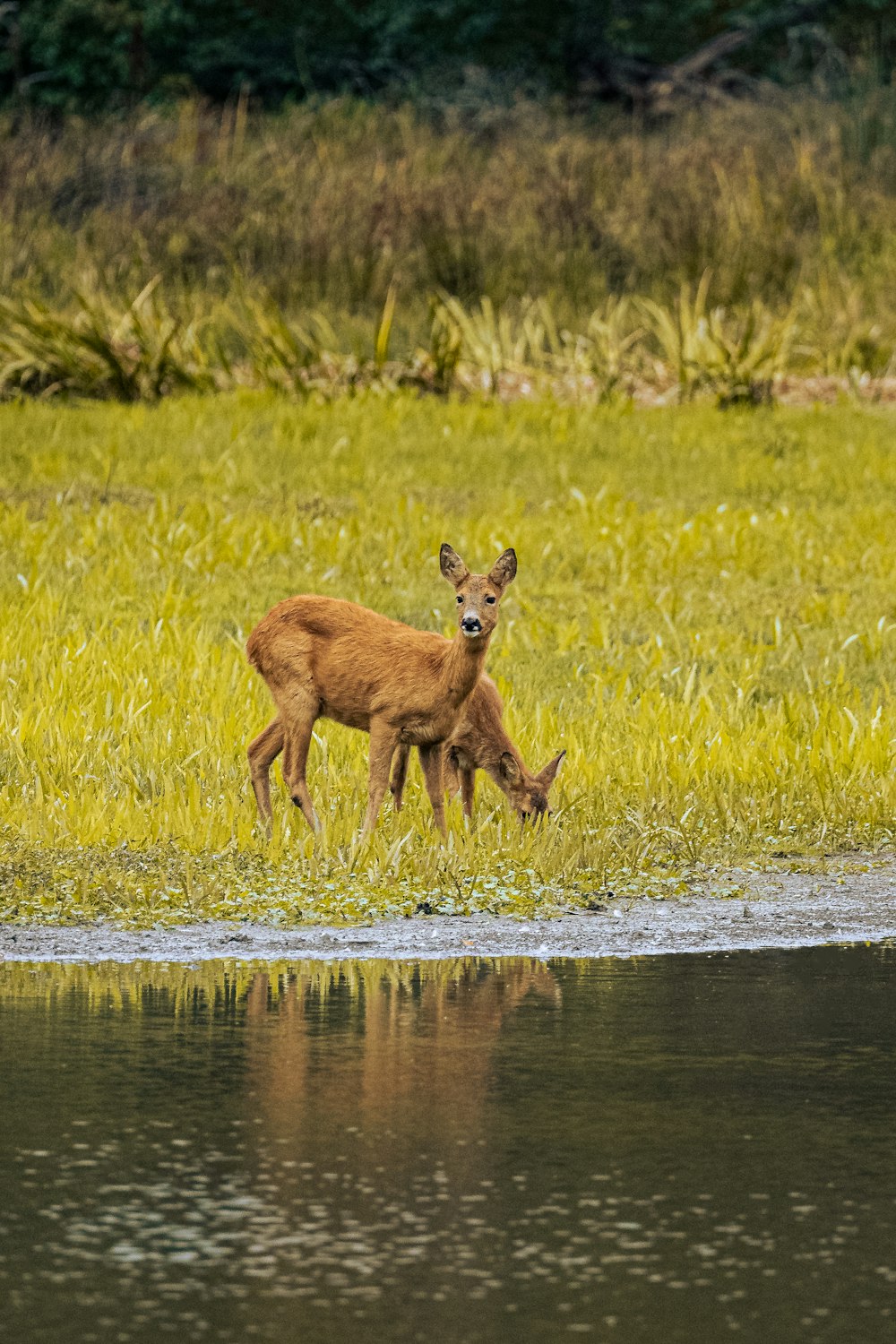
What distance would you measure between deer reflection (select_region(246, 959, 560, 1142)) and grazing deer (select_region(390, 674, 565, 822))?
174cm

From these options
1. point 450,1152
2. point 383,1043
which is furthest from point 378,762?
point 450,1152

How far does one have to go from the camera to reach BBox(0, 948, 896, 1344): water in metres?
4.77

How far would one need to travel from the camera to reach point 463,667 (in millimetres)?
9039

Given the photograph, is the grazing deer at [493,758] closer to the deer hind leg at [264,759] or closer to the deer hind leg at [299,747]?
the deer hind leg at [299,747]

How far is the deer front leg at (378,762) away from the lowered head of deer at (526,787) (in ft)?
1.95

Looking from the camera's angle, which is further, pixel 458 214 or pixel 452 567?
pixel 458 214

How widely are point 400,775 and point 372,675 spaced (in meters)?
0.70

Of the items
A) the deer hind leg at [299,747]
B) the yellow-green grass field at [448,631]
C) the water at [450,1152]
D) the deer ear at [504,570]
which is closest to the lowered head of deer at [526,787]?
the yellow-green grass field at [448,631]

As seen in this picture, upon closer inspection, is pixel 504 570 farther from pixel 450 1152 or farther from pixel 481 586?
pixel 450 1152

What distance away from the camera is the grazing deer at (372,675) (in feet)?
29.3

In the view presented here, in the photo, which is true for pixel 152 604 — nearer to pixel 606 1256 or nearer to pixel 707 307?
pixel 606 1256

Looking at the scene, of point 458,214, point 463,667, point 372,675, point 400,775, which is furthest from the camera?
point 458,214

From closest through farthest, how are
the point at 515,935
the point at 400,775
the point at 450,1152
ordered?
the point at 450,1152
the point at 515,935
the point at 400,775

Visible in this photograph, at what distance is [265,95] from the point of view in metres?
44.0
